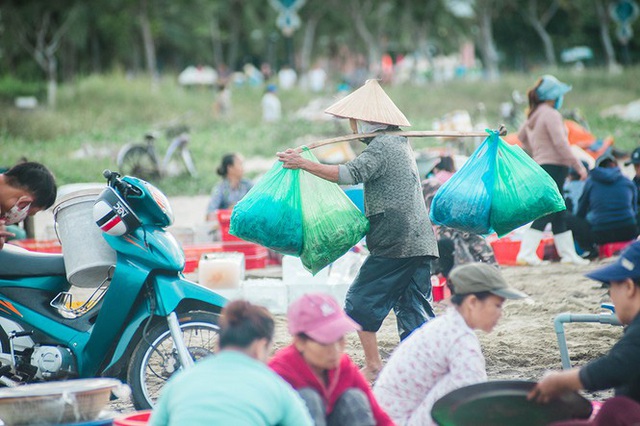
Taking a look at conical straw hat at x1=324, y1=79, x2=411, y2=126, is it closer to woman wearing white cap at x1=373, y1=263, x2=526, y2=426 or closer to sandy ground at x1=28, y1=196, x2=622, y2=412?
sandy ground at x1=28, y1=196, x2=622, y2=412

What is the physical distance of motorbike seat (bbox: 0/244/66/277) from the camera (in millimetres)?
5582

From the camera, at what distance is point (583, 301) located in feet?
27.4

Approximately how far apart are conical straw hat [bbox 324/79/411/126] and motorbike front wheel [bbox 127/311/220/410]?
145cm

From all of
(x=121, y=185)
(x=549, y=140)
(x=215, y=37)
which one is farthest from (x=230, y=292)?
(x=215, y=37)

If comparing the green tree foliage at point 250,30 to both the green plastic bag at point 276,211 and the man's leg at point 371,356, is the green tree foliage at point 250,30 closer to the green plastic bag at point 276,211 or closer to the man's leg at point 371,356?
the green plastic bag at point 276,211

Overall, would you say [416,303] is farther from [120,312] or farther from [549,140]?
[549,140]

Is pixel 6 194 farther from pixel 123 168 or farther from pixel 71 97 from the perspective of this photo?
pixel 71 97

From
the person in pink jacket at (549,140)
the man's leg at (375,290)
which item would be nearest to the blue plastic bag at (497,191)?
the man's leg at (375,290)

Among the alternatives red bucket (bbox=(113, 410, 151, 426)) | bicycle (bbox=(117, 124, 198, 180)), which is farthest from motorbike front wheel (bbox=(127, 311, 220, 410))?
bicycle (bbox=(117, 124, 198, 180))

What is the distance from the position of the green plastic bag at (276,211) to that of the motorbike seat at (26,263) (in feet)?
3.63

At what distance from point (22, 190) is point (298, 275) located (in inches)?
122

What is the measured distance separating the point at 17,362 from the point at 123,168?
1322cm

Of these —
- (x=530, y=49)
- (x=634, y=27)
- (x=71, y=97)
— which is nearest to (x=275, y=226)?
(x=71, y=97)

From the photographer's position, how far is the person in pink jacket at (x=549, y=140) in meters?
9.59
